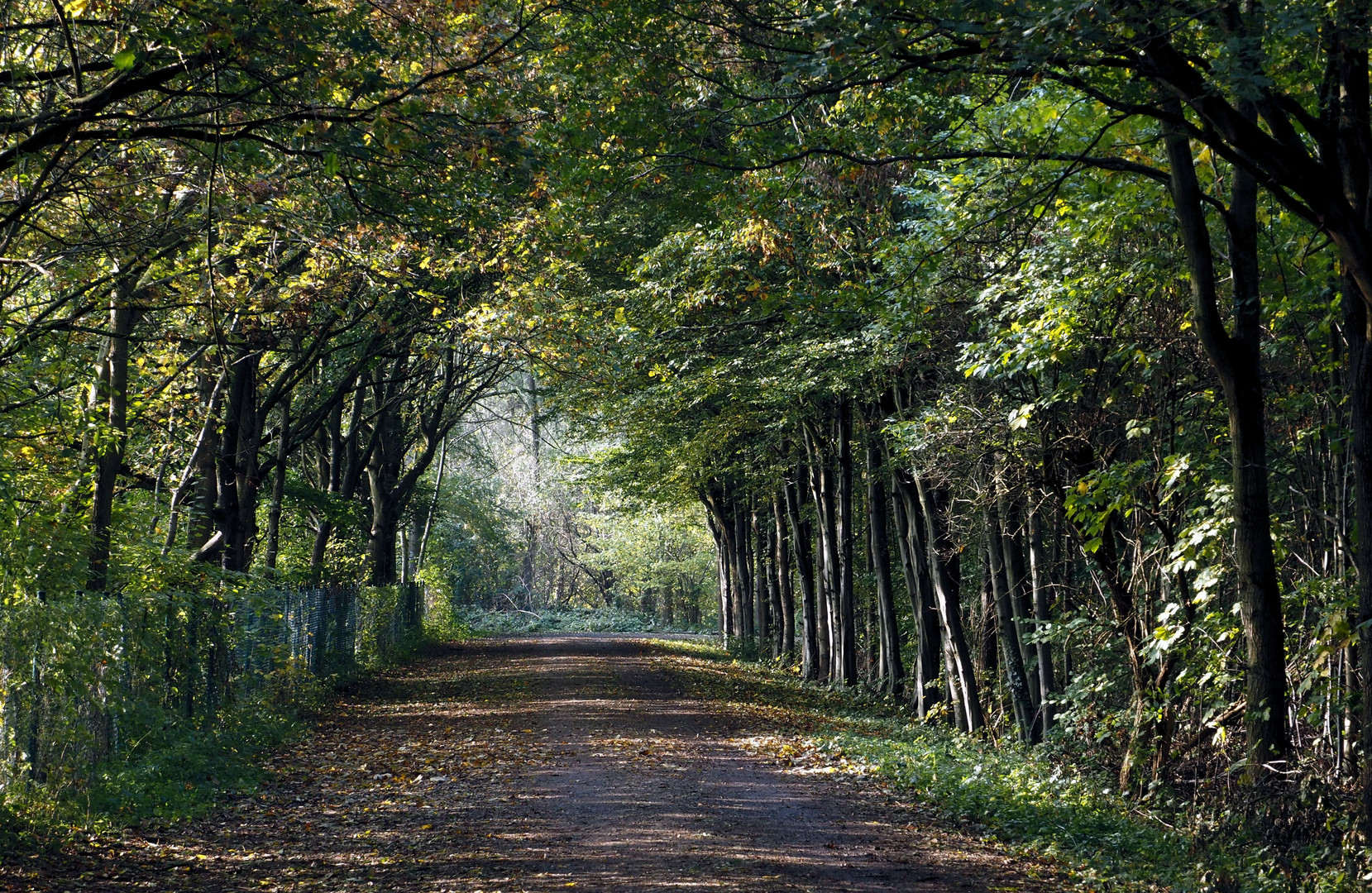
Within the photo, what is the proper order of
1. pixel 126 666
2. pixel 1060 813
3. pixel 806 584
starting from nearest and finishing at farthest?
1. pixel 1060 813
2. pixel 126 666
3. pixel 806 584

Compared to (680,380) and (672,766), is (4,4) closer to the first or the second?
(672,766)

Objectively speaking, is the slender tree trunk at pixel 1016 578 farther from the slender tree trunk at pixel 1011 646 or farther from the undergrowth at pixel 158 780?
the undergrowth at pixel 158 780

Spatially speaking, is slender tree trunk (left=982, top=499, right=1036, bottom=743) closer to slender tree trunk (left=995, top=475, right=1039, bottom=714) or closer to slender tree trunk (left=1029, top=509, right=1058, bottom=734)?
slender tree trunk (left=995, top=475, right=1039, bottom=714)

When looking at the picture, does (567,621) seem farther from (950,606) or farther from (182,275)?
(182,275)

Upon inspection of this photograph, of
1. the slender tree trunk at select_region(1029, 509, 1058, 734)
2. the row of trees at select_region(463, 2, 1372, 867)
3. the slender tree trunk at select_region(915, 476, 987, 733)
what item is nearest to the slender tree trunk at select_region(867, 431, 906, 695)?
the slender tree trunk at select_region(915, 476, 987, 733)

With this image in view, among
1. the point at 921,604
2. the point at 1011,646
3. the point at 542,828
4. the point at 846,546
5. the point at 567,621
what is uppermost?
the point at 846,546

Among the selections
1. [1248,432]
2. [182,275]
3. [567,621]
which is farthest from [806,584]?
[567,621]

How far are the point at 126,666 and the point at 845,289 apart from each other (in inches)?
295

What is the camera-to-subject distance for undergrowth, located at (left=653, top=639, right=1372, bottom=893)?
7.01 m

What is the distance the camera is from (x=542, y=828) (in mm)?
8797

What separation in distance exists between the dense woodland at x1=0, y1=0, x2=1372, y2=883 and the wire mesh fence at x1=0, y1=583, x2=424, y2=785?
47 millimetres

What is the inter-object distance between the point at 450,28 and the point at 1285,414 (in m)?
8.15

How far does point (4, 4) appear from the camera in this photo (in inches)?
303

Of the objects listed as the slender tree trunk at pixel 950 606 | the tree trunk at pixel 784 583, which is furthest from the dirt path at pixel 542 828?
the tree trunk at pixel 784 583
